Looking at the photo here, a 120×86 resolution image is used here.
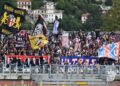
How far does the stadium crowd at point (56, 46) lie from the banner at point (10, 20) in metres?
1.31

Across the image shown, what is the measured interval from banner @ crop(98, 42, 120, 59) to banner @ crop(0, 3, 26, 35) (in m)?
4.58

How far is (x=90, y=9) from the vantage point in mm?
173250

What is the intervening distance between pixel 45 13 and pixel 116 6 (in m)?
123

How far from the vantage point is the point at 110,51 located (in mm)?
38156

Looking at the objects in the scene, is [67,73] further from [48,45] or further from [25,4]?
[25,4]

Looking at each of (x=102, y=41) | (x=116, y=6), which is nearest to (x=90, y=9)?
(x=116, y=6)

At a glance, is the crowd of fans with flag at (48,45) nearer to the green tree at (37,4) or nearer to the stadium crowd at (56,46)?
the stadium crowd at (56,46)

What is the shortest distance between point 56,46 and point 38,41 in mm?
2577

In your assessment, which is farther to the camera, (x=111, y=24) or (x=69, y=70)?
Result: (x=111, y=24)

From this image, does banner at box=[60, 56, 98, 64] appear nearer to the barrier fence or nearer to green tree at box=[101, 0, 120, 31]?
the barrier fence

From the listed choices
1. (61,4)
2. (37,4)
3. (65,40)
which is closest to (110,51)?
(65,40)

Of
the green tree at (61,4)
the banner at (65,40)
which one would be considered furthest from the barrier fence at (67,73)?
the green tree at (61,4)

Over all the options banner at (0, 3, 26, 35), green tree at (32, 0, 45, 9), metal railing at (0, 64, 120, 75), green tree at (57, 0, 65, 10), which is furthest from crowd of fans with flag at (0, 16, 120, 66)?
green tree at (32, 0, 45, 9)

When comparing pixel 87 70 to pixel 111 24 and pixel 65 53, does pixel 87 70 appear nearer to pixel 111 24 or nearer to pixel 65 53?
pixel 65 53
